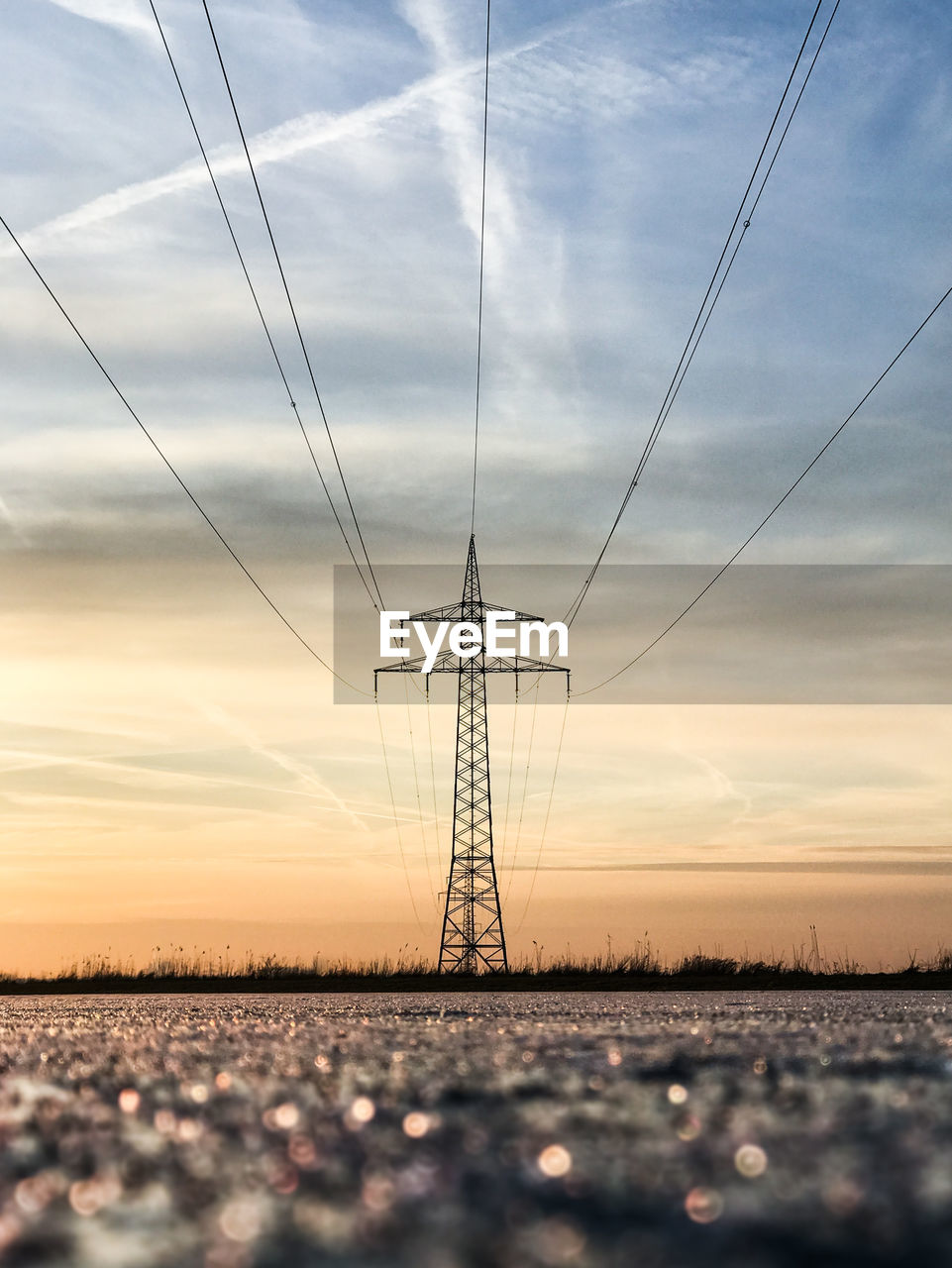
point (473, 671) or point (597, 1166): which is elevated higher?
point (473, 671)

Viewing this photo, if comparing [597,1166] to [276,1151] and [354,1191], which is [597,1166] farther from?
[276,1151]

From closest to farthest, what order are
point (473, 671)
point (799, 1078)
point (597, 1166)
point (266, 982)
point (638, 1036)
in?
point (597, 1166) → point (799, 1078) → point (638, 1036) → point (266, 982) → point (473, 671)

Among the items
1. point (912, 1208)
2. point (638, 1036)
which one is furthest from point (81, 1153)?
point (638, 1036)

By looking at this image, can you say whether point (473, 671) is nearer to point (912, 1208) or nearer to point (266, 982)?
point (266, 982)

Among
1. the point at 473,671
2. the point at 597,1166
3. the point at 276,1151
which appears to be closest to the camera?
the point at 597,1166

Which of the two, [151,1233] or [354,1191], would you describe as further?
[354,1191]

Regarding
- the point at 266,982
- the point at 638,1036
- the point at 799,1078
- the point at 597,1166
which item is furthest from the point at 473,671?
the point at 597,1166
